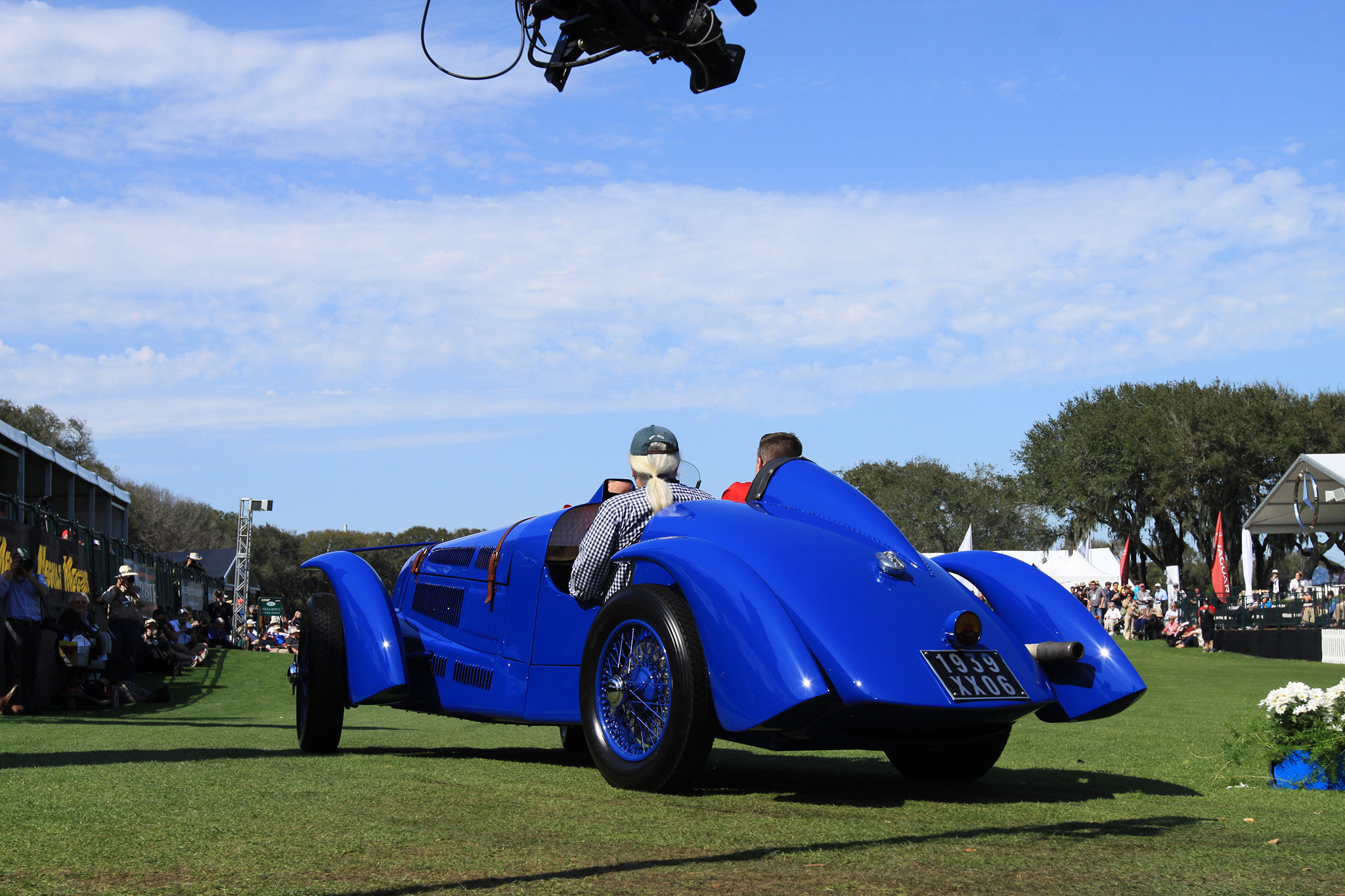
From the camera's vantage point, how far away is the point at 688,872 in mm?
3076

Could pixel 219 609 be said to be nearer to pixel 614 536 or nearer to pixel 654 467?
pixel 654 467

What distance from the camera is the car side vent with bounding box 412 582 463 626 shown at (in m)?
6.81

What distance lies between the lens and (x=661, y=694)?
182 inches

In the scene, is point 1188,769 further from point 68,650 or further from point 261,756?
point 68,650

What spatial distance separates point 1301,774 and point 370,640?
15.6ft

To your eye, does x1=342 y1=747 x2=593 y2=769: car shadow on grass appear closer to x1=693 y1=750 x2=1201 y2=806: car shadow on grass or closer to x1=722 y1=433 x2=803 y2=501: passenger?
x1=693 y1=750 x2=1201 y2=806: car shadow on grass

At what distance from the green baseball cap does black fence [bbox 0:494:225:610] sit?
1068 centimetres

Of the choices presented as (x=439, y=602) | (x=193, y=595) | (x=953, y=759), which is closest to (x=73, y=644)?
(x=439, y=602)

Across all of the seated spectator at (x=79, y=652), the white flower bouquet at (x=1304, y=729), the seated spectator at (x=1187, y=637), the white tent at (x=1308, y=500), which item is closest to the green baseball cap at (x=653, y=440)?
the white flower bouquet at (x=1304, y=729)

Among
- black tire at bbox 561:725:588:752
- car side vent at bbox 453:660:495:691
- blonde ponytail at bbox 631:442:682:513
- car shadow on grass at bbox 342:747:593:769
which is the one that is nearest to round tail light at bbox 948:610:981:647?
blonde ponytail at bbox 631:442:682:513

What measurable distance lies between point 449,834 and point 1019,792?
260 centimetres

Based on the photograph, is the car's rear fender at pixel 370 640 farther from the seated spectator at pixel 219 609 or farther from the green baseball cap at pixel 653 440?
the seated spectator at pixel 219 609

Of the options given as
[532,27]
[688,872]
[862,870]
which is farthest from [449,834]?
[532,27]

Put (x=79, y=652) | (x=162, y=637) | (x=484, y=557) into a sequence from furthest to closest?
(x=162, y=637) < (x=79, y=652) < (x=484, y=557)
